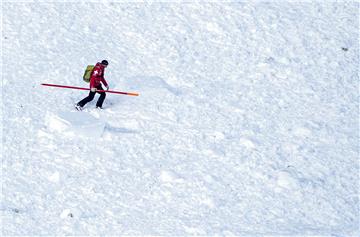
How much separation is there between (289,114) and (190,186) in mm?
4502

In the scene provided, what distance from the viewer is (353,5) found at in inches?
907

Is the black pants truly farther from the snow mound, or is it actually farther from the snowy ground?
the snow mound

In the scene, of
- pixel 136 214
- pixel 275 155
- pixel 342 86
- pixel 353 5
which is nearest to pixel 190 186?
pixel 136 214

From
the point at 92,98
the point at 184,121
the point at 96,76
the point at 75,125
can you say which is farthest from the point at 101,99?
the point at 184,121

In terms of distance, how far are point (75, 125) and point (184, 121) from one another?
2.77m

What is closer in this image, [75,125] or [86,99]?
[75,125]

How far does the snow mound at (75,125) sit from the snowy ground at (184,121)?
0.11ft

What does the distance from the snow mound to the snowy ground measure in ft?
0.11

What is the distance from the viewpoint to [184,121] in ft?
52.3

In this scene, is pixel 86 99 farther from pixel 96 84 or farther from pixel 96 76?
pixel 96 76

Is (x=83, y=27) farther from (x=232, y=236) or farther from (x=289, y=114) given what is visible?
(x=232, y=236)

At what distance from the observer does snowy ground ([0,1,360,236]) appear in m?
12.7

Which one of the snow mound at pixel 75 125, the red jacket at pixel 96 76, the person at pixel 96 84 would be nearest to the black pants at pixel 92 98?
the person at pixel 96 84

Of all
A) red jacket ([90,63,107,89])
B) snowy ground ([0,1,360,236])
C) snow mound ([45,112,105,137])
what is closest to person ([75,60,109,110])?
→ red jacket ([90,63,107,89])
